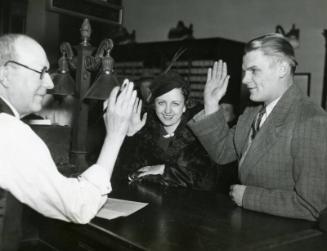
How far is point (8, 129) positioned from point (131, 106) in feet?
1.56

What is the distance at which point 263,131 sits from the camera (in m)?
2.28

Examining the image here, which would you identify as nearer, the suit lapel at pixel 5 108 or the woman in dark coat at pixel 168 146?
the suit lapel at pixel 5 108

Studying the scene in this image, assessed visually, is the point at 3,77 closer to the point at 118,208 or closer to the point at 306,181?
the point at 118,208

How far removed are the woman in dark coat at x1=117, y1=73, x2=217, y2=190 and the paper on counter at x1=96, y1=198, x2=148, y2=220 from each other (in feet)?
2.23

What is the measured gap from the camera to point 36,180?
1.45 meters

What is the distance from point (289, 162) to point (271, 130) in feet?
0.65

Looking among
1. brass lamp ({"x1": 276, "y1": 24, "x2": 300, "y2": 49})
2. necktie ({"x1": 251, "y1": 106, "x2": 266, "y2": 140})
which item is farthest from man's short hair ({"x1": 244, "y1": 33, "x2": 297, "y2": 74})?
brass lamp ({"x1": 276, "y1": 24, "x2": 300, "y2": 49})

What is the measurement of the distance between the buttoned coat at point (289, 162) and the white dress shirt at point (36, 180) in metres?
0.94

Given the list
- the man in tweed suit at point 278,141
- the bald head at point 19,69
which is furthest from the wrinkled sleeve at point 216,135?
the bald head at point 19,69

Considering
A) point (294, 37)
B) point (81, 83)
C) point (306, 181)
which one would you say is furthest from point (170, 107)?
point (294, 37)

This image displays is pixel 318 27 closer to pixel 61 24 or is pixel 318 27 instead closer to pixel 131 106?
pixel 61 24

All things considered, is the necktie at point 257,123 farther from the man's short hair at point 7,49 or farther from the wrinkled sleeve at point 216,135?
the man's short hair at point 7,49

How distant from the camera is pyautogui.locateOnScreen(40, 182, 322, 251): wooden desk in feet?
5.26

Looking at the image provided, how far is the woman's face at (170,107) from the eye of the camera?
3.13m
